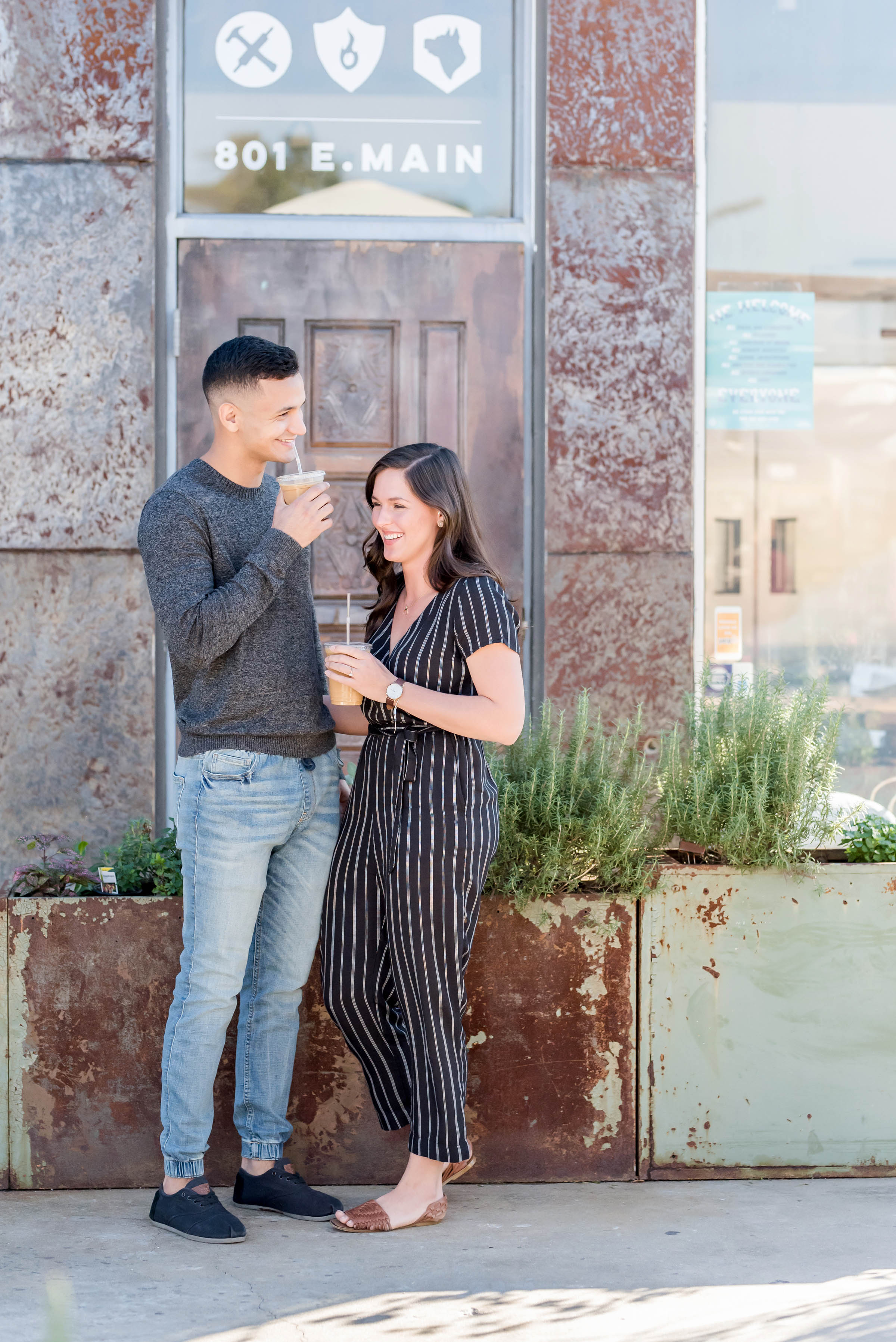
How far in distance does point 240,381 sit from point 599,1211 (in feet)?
7.19

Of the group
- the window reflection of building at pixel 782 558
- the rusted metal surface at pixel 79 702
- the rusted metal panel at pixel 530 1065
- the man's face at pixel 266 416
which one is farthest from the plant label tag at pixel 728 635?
the man's face at pixel 266 416

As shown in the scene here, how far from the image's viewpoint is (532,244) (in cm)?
514

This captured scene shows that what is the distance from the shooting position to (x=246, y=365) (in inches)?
115

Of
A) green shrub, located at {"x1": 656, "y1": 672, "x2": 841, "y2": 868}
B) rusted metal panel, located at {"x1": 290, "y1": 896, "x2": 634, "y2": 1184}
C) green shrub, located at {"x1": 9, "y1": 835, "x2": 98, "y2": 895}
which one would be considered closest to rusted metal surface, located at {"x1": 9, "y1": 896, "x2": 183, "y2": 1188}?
green shrub, located at {"x1": 9, "y1": 835, "x2": 98, "y2": 895}

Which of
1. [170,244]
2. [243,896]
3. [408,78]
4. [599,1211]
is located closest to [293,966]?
[243,896]

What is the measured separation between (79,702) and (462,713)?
2.60 meters

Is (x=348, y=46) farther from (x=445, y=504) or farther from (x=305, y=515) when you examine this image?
(x=305, y=515)

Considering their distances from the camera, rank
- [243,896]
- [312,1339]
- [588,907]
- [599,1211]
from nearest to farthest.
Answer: [312,1339] → [243,896] → [599,1211] → [588,907]

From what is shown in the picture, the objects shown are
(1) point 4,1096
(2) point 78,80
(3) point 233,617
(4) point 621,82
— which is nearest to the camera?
(3) point 233,617

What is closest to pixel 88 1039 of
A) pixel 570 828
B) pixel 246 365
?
pixel 570 828

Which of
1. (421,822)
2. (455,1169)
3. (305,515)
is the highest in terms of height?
(305,515)

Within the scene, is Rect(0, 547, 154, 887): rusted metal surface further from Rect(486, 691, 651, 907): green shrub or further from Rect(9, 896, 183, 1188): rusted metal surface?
Rect(486, 691, 651, 907): green shrub

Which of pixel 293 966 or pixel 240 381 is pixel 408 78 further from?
pixel 293 966

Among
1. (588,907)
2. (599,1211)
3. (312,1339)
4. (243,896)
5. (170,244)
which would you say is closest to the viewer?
(312,1339)
